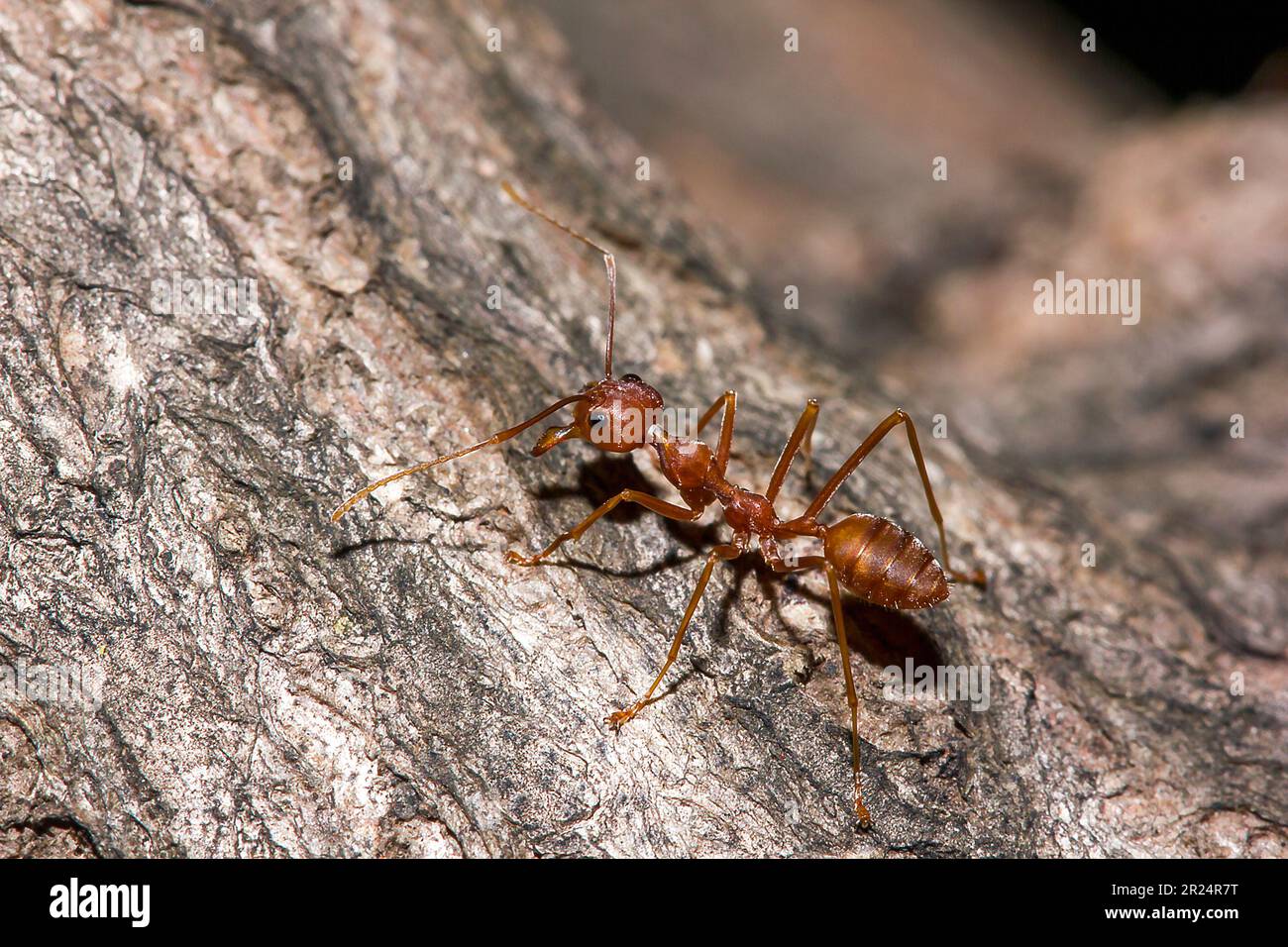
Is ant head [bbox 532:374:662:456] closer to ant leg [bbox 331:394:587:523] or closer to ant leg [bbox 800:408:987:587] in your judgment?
ant leg [bbox 331:394:587:523]

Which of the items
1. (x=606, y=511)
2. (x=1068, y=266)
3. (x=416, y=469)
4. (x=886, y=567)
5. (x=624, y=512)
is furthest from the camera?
(x=1068, y=266)

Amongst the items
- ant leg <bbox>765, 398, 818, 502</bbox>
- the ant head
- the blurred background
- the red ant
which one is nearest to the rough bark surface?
the red ant

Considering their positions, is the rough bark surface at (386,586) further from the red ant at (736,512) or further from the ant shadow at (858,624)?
the red ant at (736,512)

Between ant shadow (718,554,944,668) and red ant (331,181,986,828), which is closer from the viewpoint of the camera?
red ant (331,181,986,828)

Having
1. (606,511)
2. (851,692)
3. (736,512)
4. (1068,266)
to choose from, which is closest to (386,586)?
(606,511)

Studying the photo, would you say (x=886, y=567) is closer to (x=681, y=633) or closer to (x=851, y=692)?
(x=851, y=692)
